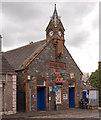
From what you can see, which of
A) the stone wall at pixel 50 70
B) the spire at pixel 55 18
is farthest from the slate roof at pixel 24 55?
the spire at pixel 55 18

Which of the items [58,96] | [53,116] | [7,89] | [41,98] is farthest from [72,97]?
[7,89]

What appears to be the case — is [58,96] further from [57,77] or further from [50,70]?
[50,70]

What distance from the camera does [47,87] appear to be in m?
25.7

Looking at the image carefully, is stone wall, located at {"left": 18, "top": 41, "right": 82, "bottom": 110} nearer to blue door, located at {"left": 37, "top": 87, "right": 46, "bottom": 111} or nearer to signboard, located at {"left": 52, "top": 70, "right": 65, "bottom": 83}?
signboard, located at {"left": 52, "top": 70, "right": 65, "bottom": 83}

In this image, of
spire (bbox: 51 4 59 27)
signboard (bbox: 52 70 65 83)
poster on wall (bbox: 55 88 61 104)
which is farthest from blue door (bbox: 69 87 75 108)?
spire (bbox: 51 4 59 27)

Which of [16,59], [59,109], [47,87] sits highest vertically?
[16,59]

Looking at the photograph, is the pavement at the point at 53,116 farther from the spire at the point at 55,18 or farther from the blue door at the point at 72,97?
the spire at the point at 55,18

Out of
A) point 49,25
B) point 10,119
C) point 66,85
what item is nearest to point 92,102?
point 66,85

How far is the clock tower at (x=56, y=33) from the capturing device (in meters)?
27.4

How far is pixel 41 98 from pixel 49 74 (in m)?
2.87

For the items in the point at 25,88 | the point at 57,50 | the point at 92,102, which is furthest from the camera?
the point at 92,102

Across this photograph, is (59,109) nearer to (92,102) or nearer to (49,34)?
(92,102)

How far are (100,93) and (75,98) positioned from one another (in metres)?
4.20

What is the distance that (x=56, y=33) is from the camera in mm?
27438
